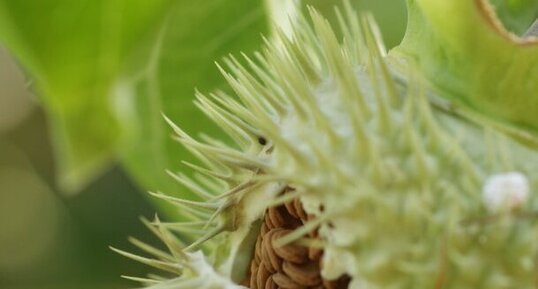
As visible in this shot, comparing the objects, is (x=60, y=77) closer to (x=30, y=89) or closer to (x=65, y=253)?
(x=30, y=89)

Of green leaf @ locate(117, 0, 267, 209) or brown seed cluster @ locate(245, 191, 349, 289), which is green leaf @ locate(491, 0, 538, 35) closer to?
brown seed cluster @ locate(245, 191, 349, 289)

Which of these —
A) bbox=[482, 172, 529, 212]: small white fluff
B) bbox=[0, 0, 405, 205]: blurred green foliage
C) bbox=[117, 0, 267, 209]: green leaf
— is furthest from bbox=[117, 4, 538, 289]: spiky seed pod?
bbox=[117, 0, 267, 209]: green leaf

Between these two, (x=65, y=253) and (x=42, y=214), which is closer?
(x=65, y=253)

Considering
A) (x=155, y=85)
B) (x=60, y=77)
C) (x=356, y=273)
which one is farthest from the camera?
(x=155, y=85)

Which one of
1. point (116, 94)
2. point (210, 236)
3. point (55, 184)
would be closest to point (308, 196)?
point (210, 236)

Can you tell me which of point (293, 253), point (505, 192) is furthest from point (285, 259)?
point (505, 192)

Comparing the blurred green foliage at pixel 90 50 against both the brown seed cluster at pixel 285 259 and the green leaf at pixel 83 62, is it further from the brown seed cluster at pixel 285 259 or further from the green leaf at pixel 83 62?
the brown seed cluster at pixel 285 259

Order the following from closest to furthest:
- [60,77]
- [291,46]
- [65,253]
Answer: [291,46] < [60,77] < [65,253]

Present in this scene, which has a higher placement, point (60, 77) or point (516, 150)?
point (60, 77)
